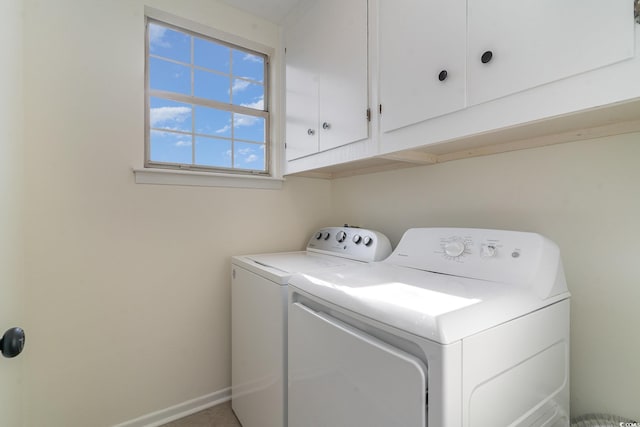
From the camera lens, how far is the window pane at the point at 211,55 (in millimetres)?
1905

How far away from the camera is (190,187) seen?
5.83 feet

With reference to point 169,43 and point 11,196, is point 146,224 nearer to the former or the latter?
point 11,196

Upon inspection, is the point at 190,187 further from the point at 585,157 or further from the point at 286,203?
the point at 585,157

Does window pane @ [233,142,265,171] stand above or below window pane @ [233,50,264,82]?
below

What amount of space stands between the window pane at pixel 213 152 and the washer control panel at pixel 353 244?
2.85 feet

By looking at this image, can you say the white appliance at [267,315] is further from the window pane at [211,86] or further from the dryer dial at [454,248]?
the window pane at [211,86]

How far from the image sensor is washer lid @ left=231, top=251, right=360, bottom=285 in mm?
1280

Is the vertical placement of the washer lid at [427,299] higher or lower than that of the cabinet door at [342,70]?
lower

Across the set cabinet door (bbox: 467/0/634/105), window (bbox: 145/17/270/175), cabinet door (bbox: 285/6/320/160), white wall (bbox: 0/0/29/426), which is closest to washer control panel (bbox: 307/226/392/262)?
cabinet door (bbox: 285/6/320/160)

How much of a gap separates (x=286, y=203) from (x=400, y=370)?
160cm

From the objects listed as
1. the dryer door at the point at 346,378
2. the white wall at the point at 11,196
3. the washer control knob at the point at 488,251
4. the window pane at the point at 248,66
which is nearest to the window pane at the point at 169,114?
the window pane at the point at 248,66

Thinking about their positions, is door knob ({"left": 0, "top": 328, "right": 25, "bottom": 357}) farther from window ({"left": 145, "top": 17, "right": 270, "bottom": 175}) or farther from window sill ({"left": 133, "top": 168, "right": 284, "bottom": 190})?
window ({"left": 145, "top": 17, "right": 270, "bottom": 175})

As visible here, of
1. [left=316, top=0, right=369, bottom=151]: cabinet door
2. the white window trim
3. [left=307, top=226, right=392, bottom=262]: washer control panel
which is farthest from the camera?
the white window trim

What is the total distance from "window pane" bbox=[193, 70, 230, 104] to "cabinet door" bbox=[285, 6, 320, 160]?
46 centimetres
